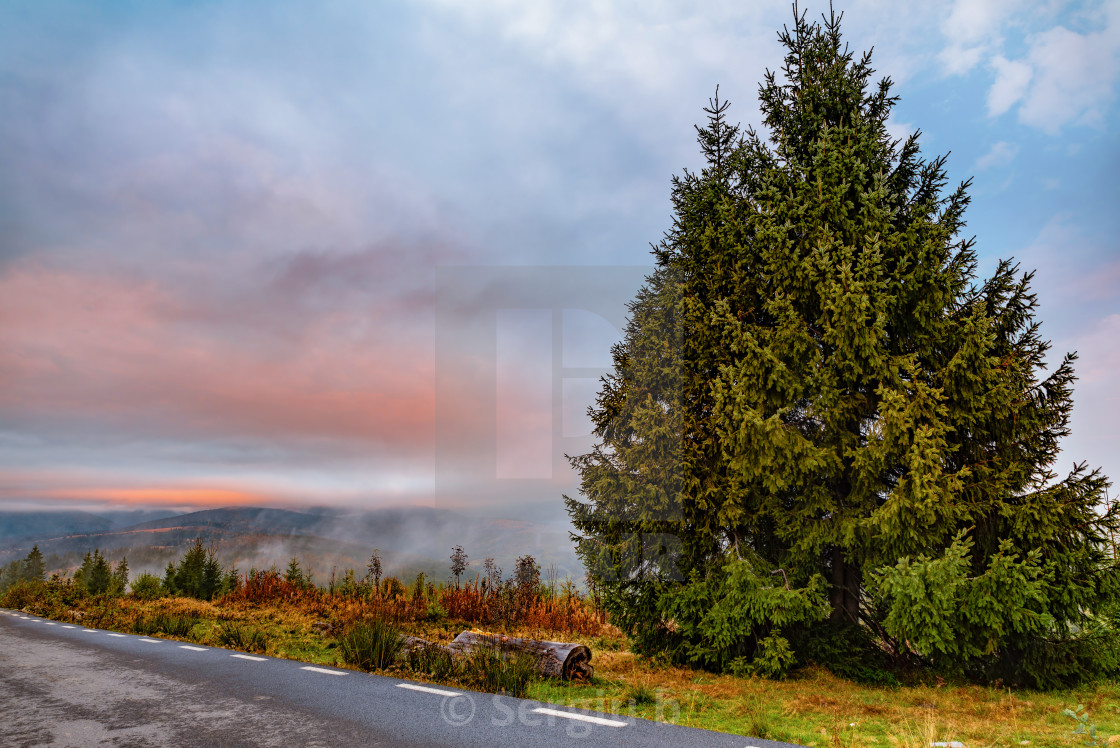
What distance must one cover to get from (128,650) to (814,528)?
428 inches

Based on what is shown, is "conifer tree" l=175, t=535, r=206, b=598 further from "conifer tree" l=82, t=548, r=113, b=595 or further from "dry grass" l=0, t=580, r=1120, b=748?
"dry grass" l=0, t=580, r=1120, b=748

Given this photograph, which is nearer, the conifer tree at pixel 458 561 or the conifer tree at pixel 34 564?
the conifer tree at pixel 458 561

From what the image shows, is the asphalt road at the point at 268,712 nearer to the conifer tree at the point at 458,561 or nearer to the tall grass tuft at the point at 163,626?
the tall grass tuft at the point at 163,626

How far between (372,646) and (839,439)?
799cm

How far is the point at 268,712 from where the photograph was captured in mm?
5727

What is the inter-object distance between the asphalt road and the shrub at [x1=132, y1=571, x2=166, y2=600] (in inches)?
520

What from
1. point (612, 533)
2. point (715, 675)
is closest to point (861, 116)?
point (612, 533)

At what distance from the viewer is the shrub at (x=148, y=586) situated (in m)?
19.7

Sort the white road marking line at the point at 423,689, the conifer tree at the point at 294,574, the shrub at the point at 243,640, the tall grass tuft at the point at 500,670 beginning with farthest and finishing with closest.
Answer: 1. the conifer tree at the point at 294,574
2. the shrub at the point at 243,640
3. the tall grass tuft at the point at 500,670
4. the white road marking line at the point at 423,689

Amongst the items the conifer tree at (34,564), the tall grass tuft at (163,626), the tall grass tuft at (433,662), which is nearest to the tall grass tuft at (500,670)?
the tall grass tuft at (433,662)

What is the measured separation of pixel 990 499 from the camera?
8.95 m

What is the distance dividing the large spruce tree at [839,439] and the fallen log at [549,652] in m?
2.22

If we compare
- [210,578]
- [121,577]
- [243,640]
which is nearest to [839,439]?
[243,640]

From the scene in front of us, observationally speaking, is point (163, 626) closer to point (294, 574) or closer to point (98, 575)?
point (294, 574)
